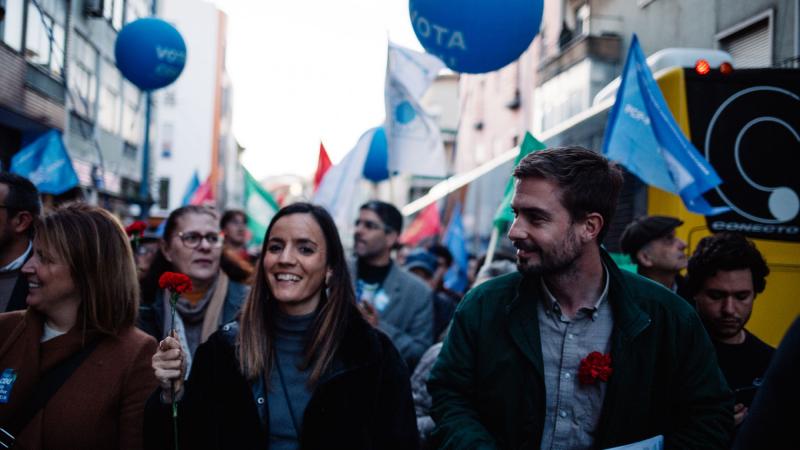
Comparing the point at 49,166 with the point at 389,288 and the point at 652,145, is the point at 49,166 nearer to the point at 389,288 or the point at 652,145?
the point at 389,288

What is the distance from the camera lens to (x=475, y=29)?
534 centimetres

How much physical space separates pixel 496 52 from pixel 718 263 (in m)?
2.59

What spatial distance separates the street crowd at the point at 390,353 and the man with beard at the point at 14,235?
0.04 m

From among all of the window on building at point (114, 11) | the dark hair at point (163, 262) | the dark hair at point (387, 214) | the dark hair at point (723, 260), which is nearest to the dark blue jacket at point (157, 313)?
the dark hair at point (163, 262)

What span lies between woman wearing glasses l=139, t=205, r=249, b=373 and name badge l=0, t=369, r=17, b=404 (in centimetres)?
120

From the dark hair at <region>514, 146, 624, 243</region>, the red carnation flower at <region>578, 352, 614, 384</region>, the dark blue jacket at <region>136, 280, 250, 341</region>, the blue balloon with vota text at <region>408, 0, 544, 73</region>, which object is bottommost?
the dark blue jacket at <region>136, 280, 250, 341</region>

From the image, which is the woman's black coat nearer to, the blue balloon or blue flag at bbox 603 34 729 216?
blue flag at bbox 603 34 729 216

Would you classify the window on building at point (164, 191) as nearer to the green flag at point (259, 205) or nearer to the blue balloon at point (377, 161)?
the green flag at point (259, 205)

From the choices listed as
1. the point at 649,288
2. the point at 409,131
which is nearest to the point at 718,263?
the point at 649,288

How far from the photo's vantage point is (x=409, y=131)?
23.2 feet

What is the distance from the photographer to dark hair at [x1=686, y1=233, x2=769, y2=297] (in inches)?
138

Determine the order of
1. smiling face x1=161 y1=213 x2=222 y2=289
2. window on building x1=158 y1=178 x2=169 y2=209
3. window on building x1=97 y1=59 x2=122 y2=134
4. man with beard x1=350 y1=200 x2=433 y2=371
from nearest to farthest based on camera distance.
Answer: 1. smiling face x1=161 y1=213 x2=222 y2=289
2. man with beard x1=350 y1=200 x2=433 y2=371
3. window on building x1=97 y1=59 x2=122 y2=134
4. window on building x1=158 y1=178 x2=169 y2=209

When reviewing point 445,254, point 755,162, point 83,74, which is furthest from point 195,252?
point 83,74

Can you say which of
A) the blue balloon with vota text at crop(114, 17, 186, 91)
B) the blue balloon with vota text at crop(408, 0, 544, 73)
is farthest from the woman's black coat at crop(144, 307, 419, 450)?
the blue balloon with vota text at crop(114, 17, 186, 91)
